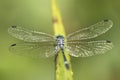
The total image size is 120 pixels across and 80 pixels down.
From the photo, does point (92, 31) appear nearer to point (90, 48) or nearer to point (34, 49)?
point (90, 48)

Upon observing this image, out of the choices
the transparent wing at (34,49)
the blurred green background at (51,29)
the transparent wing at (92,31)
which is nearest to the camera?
the transparent wing at (34,49)

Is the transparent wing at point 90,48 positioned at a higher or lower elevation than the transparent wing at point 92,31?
lower

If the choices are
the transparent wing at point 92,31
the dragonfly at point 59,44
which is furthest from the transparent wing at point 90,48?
the transparent wing at point 92,31

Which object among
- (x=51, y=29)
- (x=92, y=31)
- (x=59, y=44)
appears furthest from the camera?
(x=51, y=29)

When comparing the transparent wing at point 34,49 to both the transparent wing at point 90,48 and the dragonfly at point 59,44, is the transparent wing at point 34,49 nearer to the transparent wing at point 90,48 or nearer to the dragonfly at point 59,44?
the dragonfly at point 59,44

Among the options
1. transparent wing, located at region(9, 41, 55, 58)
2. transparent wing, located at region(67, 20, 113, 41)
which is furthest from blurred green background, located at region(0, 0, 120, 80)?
transparent wing, located at region(9, 41, 55, 58)

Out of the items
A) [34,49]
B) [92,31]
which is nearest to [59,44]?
[34,49]

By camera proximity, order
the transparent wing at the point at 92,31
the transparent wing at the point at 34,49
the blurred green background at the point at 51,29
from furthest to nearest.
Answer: the blurred green background at the point at 51,29
the transparent wing at the point at 92,31
the transparent wing at the point at 34,49

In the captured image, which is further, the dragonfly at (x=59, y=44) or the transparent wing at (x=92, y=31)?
the transparent wing at (x=92, y=31)

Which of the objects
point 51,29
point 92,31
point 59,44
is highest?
point 51,29
